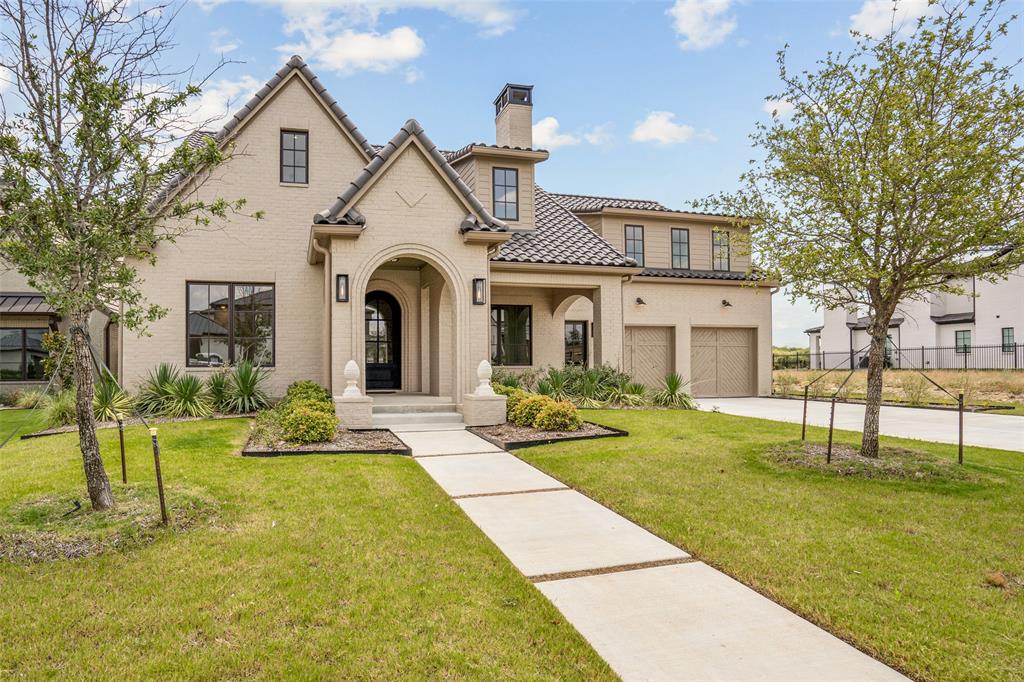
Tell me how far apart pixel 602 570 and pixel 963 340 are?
37152 millimetres

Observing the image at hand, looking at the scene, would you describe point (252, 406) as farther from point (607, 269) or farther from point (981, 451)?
point (981, 451)

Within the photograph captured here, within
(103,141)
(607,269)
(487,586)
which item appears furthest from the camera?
(607,269)

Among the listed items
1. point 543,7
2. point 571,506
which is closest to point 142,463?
point 571,506

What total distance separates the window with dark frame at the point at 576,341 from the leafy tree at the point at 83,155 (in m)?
14.0

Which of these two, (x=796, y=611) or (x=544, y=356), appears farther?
(x=544, y=356)

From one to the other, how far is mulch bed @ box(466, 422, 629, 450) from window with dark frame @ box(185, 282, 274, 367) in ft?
20.5

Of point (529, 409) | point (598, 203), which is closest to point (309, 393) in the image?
point (529, 409)

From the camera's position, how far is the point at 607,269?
620 inches

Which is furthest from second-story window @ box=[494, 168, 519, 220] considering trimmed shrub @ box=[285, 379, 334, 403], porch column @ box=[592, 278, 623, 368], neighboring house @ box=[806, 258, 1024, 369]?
neighboring house @ box=[806, 258, 1024, 369]

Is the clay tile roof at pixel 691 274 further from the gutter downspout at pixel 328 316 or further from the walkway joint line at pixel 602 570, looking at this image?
the walkway joint line at pixel 602 570

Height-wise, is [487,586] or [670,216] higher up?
[670,216]

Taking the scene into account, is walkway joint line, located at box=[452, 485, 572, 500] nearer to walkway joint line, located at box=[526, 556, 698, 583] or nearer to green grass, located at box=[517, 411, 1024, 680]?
green grass, located at box=[517, 411, 1024, 680]

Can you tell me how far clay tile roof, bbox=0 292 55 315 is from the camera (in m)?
17.5

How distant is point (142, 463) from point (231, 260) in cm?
752
